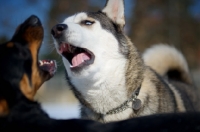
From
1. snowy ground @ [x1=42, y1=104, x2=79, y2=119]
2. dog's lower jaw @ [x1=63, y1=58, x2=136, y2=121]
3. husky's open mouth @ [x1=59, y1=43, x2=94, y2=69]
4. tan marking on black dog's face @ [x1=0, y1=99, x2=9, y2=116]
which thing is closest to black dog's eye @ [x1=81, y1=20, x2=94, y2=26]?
husky's open mouth @ [x1=59, y1=43, x2=94, y2=69]

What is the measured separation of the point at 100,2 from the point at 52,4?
221cm

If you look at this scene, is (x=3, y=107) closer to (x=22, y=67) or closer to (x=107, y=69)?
(x=22, y=67)

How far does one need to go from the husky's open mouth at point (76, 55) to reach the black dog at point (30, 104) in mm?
311

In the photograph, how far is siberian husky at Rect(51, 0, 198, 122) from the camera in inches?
166

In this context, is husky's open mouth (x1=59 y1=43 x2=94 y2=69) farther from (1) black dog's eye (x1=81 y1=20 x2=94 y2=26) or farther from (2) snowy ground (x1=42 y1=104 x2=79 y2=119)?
(2) snowy ground (x1=42 y1=104 x2=79 y2=119)

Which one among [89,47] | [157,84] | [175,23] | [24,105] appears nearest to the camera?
[24,105]

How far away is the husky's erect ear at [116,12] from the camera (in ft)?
14.8

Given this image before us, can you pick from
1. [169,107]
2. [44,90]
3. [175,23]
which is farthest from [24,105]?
[175,23]

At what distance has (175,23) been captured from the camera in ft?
49.7

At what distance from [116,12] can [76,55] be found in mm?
652

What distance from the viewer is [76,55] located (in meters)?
4.31

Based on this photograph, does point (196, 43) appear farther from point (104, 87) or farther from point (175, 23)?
point (104, 87)

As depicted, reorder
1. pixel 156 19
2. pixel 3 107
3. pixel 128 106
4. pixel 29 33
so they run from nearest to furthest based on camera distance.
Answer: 1. pixel 3 107
2. pixel 29 33
3. pixel 128 106
4. pixel 156 19

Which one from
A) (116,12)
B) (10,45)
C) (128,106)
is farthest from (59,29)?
(128,106)
